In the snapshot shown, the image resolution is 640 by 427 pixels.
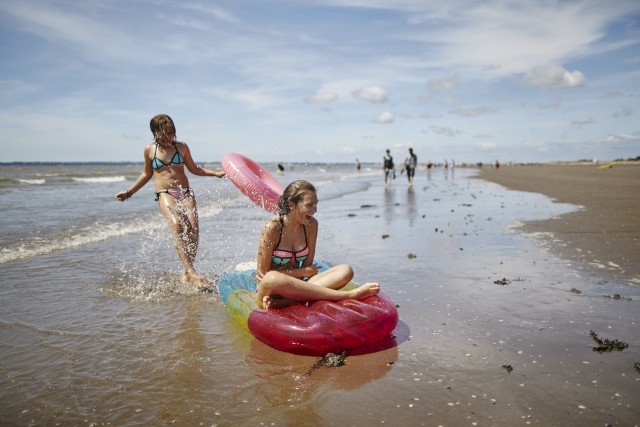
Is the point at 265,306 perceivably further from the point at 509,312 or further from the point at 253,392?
the point at 509,312

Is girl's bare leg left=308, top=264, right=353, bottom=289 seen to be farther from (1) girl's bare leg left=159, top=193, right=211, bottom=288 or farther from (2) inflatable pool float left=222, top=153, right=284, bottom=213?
(1) girl's bare leg left=159, top=193, right=211, bottom=288

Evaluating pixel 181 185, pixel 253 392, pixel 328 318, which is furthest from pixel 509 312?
pixel 181 185

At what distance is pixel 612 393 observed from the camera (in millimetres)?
3088

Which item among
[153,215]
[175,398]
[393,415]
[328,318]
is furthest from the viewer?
[153,215]

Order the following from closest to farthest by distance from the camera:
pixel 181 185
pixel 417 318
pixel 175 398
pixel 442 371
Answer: pixel 175 398 → pixel 442 371 → pixel 417 318 → pixel 181 185

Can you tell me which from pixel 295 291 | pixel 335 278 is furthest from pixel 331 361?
pixel 335 278

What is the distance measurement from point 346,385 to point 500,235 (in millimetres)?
6848

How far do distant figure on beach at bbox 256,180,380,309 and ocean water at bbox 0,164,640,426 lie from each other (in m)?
0.56

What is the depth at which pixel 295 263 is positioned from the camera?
4637 millimetres

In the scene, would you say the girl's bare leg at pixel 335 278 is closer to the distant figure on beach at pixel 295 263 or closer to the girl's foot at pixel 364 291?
the distant figure on beach at pixel 295 263

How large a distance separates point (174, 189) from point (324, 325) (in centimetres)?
349

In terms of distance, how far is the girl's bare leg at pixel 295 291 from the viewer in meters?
4.08

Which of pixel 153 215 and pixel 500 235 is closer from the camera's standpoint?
pixel 500 235

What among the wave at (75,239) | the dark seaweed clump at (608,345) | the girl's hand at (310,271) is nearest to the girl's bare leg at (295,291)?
the girl's hand at (310,271)
